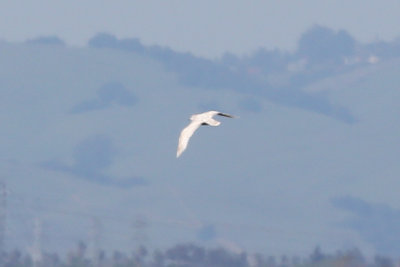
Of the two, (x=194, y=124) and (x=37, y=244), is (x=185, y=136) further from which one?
(x=37, y=244)

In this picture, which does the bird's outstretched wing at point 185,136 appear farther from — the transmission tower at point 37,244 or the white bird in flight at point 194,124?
the transmission tower at point 37,244

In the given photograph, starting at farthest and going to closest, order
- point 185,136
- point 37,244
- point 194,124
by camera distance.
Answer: point 37,244 < point 194,124 < point 185,136

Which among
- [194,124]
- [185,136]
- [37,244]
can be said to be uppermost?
[37,244]

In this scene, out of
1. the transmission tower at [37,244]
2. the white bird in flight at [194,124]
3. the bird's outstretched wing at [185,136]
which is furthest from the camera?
the transmission tower at [37,244]

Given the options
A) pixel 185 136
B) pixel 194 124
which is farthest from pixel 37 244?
pixel 185 136

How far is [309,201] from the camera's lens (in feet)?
449

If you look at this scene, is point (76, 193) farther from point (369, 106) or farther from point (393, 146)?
point (369, 106)

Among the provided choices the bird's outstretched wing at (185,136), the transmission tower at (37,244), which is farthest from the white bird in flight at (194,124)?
the transmission tower at (37,244)

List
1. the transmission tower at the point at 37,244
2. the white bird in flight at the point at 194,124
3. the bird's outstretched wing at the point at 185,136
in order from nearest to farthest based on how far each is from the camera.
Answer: the bird's outstretched wing at the point at 185,136
the white bird in flight at the point at 194,124
the transmission tower at the point at 37,244

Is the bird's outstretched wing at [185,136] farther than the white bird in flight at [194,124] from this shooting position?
No

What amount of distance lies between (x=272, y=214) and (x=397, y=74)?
2839 inches

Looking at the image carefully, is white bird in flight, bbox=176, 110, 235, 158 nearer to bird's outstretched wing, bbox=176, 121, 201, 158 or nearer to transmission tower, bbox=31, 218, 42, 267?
bird's outstretched wing, bbox=176, 121, 201, 158

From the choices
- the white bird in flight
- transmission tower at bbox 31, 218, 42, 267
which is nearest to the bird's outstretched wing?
the white bird in flight

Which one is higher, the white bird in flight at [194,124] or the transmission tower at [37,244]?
the transmission tower at [37,244]
